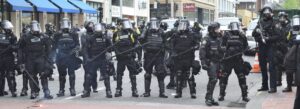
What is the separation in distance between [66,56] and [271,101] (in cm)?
501

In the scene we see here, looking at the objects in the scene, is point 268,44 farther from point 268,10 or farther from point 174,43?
point 174,43

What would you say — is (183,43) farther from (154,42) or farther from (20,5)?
(20,5)

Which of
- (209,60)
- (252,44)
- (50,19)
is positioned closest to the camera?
(209,60)

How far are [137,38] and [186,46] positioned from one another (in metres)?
1.32

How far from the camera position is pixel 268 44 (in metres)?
12.6

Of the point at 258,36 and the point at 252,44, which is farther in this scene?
the point at 252,44

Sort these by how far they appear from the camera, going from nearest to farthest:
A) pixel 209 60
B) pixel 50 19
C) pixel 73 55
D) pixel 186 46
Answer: pixel 209 60 < pixel 186 46 < pixel 73 55 < pixel 50 19

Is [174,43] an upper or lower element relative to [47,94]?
upper

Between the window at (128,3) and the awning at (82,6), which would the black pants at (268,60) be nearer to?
the awning at (82,6)

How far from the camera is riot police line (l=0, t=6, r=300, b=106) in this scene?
12039 mm

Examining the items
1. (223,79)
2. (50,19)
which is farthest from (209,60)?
(50,19)

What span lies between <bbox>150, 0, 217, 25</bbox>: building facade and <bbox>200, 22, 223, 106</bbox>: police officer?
30666 mm

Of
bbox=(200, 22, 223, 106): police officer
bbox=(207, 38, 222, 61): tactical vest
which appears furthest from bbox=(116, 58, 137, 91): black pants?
bbox=(207, 38, 222, 61): tactical vest

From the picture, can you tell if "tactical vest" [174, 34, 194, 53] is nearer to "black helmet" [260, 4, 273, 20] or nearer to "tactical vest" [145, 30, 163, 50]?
"tactical vest" [145, 30, 163, 50]
